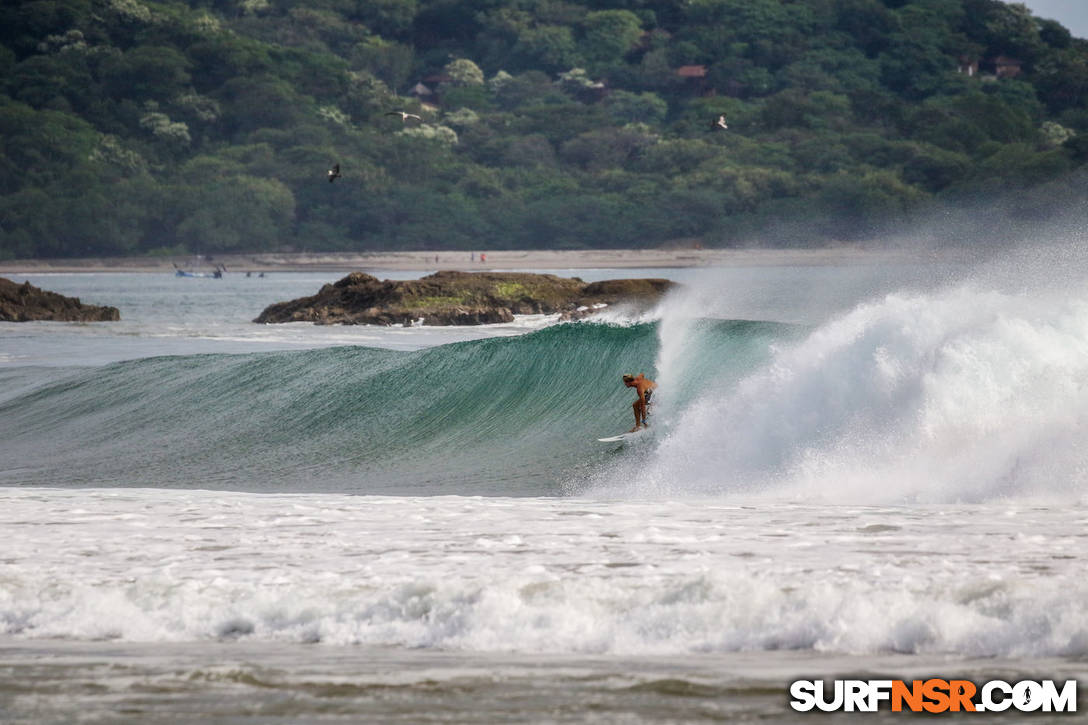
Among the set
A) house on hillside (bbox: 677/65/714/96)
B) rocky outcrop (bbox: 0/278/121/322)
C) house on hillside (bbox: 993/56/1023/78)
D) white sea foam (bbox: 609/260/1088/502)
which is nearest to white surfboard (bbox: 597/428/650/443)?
white sea foam (bbox: 609/260/1088/502)

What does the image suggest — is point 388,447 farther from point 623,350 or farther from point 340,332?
point 340,332

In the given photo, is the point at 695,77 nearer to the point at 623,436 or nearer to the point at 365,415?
the point at 365,415

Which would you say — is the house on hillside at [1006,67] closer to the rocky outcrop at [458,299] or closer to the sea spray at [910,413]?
the rocky outcrop at [458,299]

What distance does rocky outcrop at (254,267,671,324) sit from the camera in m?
42.8

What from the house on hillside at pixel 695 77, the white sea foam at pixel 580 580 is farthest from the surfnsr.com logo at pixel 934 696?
the house on hillside at pixel 695 77

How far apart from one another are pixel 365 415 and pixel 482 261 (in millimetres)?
96245

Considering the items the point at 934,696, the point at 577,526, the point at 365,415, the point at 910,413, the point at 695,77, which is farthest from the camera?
the point at 695,77

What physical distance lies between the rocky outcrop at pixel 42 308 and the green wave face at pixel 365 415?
76.0 feet

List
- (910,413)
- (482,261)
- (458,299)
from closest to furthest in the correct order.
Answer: (910,413) → (458,299) → (482,261)

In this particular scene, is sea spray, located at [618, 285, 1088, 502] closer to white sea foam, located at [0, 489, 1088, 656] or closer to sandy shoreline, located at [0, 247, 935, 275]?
white sea foam, located at [0, 489, 1088, 656]

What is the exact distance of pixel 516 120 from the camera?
151 meters

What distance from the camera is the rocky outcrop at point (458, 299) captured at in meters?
42.8

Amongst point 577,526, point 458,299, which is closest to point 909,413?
point 577,526

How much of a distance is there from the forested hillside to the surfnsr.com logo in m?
114
